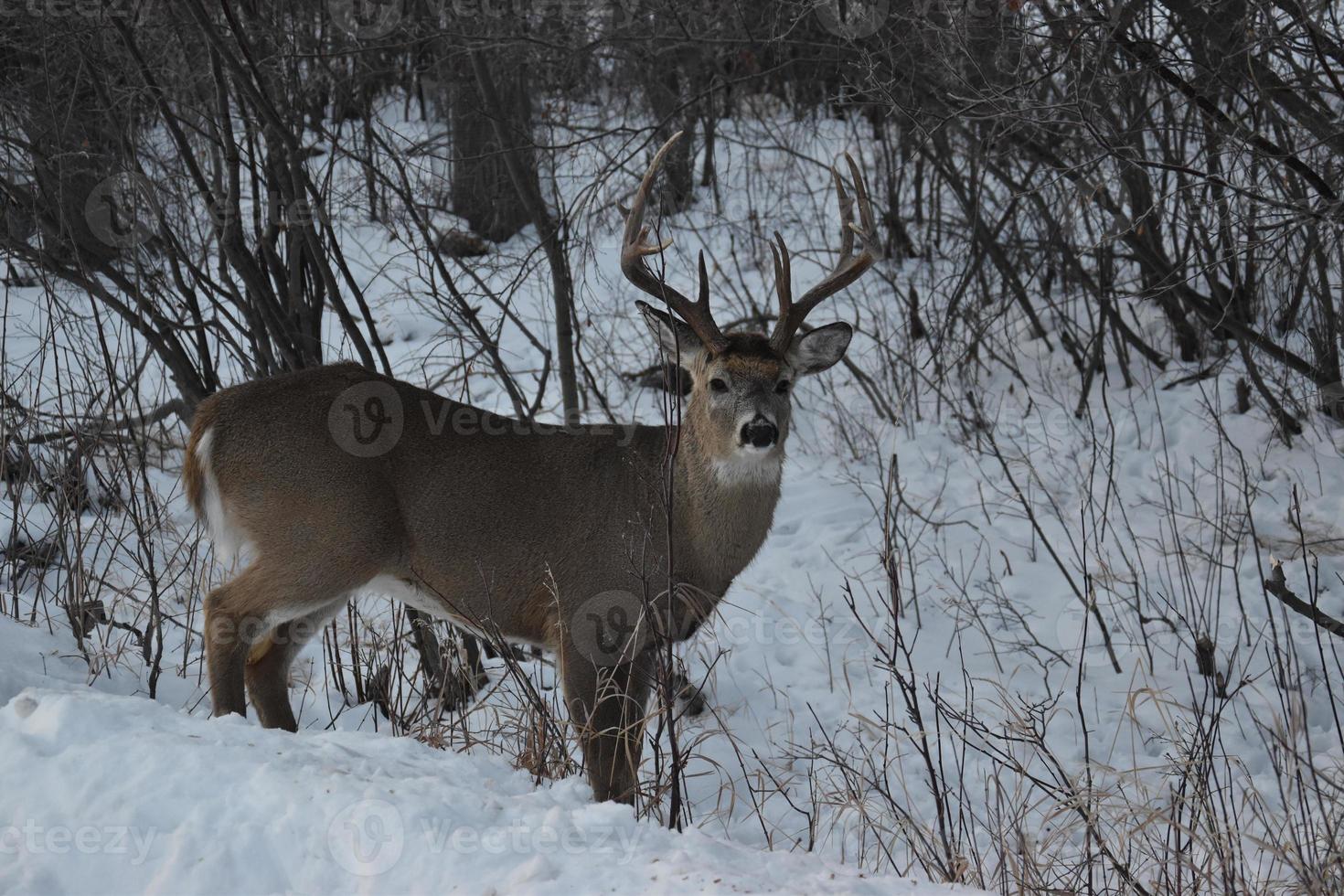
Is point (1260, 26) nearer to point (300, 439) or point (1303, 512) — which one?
point (1303, 512)

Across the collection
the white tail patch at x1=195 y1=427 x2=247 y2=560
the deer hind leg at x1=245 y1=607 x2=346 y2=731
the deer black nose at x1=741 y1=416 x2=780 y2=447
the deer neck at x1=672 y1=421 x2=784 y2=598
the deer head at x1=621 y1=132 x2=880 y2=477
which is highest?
the deer head at x1=621 y1=132 x2=880 y2=477

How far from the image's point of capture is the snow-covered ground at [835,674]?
8.77 ft

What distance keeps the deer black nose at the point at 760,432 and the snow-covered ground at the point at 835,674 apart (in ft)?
1.61

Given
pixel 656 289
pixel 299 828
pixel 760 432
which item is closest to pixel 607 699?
pixel 760 432

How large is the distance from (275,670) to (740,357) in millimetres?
2194

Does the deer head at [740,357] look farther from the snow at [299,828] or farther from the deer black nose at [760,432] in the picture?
the snow at [299,828]

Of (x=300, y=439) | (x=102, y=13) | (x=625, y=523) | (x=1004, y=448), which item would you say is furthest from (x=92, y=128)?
(x=1004, y=448)

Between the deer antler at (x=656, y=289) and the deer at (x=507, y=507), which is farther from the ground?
the deer antler at (x=656, y=289)

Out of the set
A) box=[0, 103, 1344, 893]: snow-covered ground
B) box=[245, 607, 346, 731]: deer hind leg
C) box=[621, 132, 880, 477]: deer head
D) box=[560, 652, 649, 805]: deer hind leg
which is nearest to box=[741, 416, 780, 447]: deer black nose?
box=[621, 132, 880, 477]: deer head

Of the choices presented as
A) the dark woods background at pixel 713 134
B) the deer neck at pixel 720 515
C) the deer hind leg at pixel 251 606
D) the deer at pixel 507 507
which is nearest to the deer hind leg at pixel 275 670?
the deer at pixel 507 507

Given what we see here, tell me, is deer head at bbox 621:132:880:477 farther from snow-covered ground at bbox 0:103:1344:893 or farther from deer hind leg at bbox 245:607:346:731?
deer hind leg at bbox 245:607:346:731

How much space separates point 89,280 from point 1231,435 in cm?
661

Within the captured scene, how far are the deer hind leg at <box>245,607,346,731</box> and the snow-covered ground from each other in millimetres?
339

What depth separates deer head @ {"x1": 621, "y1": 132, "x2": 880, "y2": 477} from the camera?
470cm
